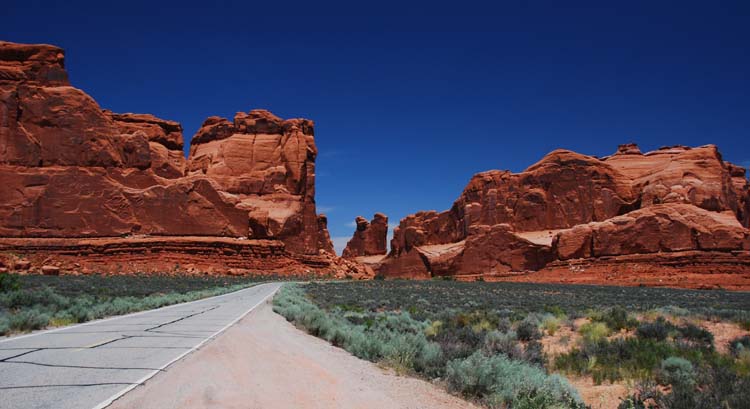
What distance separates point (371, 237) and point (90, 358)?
126424mm

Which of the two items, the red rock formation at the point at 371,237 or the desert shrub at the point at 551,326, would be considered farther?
the red rock formation at the point at 371,237

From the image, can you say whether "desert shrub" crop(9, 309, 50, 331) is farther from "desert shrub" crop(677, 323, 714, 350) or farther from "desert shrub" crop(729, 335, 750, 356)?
"desert shrub" crop(729, 335, 750, 356)

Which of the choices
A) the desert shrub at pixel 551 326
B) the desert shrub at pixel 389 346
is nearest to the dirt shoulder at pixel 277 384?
the desert shrub at pixel 389 346

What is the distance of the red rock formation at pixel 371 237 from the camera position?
13250 cm

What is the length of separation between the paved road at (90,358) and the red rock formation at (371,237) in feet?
391

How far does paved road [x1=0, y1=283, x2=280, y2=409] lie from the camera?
5.34 meters

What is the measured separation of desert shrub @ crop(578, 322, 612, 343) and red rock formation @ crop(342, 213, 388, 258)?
118 meters

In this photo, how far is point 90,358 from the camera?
7.65m

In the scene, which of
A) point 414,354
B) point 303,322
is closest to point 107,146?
point 303,322

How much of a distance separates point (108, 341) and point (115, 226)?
5141 cm

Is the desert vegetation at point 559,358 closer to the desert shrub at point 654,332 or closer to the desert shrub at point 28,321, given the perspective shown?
the desert shrub at point 654,332

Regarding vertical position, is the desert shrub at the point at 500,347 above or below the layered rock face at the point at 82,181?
below

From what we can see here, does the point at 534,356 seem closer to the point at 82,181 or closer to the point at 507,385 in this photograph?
the point at 507,385

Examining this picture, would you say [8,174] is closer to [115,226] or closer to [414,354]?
[115,226]
